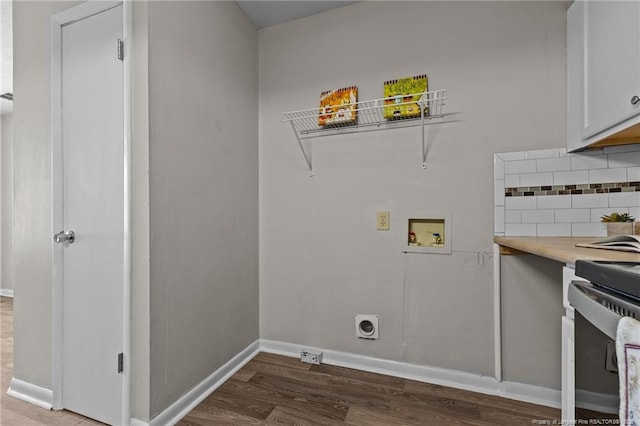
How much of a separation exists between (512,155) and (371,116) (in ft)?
2.72

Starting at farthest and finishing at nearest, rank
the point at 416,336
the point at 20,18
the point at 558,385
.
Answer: the point at 416,336 < the point at 20,18 < the point at 558,385

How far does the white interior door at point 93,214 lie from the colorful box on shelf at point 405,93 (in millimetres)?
1419

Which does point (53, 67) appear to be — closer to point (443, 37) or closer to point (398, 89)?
point (398, 89)

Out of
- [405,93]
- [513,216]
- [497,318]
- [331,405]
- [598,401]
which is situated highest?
[405,93]

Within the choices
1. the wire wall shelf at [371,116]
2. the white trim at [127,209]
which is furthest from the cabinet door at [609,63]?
the white trim at [127,209]

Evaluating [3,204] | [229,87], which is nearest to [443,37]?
[229,87]

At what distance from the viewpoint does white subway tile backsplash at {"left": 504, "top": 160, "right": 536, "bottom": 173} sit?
4.87 feet

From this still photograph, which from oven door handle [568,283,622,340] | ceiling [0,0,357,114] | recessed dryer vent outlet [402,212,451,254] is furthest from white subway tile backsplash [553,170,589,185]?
ceiling [0,0,357,114]

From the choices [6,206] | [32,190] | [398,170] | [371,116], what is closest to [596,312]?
[398,170]

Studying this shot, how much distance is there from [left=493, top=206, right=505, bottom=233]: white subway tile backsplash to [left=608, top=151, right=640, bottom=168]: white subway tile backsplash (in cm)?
50

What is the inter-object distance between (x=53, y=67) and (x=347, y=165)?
1.68 m

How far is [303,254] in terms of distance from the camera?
1987 mm

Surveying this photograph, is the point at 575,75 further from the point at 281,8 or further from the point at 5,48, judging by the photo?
the point at 5,48

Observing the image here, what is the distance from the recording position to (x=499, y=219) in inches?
60.6
